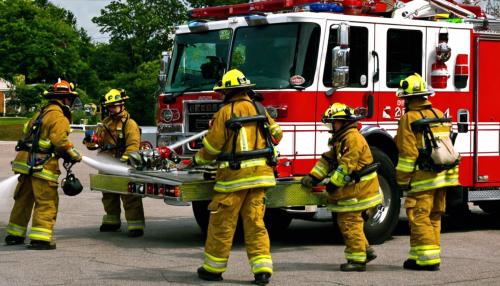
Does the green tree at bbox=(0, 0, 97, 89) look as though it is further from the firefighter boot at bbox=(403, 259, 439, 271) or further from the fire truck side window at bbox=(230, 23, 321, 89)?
the firefighter boot at bbox=(403, 259, 439, 271)

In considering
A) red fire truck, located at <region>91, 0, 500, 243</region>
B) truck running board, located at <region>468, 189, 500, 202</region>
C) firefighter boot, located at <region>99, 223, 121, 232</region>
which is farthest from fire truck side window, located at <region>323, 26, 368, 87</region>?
firefighter boot, located at <region>99, 223, 121, 232</region>

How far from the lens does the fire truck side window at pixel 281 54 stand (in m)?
9.84

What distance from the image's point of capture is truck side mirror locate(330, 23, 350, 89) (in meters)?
9.61

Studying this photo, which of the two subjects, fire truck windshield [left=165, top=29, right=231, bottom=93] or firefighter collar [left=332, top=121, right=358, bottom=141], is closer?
firefighter collar [left=332, top=121, right=358, bottom=141]

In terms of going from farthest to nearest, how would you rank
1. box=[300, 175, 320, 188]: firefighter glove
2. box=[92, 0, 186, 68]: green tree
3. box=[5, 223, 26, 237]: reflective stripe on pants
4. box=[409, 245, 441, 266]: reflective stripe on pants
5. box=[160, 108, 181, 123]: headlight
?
box=[92, 0, 186, 68]: green tree < box=[160, 108, 181, 123]: headlight < box=[5, 223, 26, 237]: reflective stripe on pants < box=[300, 175, 320, 188]: firefighter glove < box=[409, 245, 441, 266]: reflective stripe on pants

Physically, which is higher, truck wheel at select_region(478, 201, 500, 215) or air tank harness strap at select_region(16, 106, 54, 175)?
air tank harness strap at select_region(16, 106, 54, 175)

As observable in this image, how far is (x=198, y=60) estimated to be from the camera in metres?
10.7

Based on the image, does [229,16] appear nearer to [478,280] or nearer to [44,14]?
[478,280]

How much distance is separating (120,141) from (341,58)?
2.86 meters

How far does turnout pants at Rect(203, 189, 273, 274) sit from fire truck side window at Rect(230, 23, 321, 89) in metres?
2.35

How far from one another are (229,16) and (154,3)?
209ft

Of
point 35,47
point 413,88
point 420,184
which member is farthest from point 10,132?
point 420,184

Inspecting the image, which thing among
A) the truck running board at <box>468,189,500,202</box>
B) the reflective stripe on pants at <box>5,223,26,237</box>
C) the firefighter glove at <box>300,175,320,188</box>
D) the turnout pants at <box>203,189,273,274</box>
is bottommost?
the reflective stripe on pants at <box>5,223,26,237</box>

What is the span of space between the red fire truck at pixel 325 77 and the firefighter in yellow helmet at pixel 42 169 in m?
0.73
